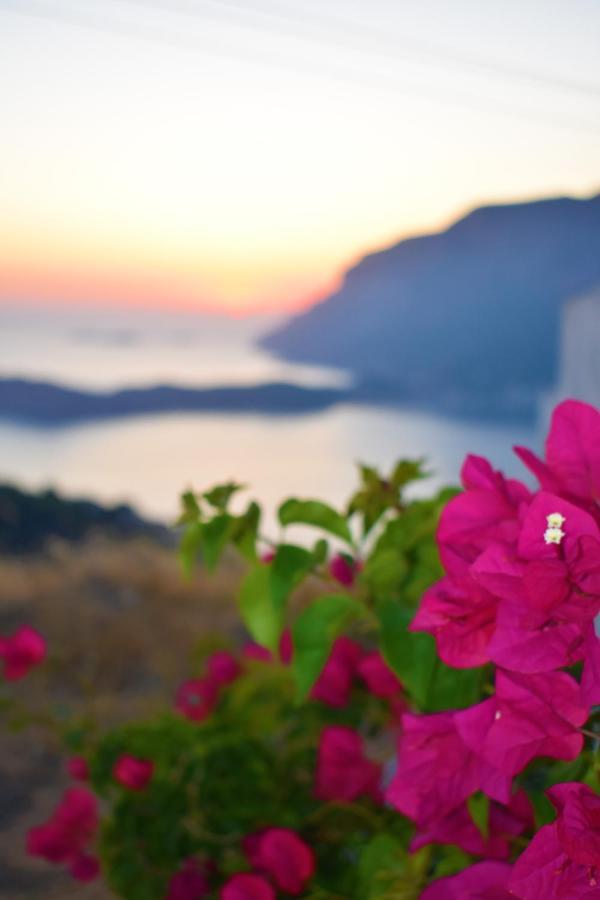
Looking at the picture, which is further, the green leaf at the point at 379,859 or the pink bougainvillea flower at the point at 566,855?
the green leaf at the point at 379,859

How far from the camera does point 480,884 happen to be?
0.48m

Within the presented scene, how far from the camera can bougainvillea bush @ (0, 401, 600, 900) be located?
1.34 ft

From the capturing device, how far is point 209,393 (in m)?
4.25

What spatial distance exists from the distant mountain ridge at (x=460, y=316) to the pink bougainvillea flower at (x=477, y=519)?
11.2 feet

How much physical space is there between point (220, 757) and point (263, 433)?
124 inches

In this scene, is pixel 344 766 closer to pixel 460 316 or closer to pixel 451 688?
pixel 451 688

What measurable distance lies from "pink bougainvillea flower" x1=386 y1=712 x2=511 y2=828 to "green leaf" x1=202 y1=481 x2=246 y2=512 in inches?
9.3

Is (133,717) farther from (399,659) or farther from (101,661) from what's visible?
(399,659)

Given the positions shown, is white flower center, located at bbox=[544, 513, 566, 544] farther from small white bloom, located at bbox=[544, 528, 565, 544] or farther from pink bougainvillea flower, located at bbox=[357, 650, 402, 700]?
pink bougainvillea flower, located at bbox=[357, 650, 402, 700]

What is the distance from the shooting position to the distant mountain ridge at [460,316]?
410cm

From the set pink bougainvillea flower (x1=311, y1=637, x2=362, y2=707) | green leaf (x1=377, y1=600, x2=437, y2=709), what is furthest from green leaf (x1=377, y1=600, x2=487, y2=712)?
pink bougainvillea flower (x1=311, y1=637, x2=362, y2=707)

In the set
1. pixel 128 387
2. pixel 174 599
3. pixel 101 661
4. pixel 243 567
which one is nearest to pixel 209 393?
pixel 128 387

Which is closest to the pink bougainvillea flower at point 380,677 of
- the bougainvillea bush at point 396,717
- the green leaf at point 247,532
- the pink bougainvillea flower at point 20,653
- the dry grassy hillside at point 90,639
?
the bougainvillea bush at point 396,717

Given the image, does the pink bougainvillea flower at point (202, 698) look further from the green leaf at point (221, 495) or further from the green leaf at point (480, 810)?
the green leaf at point (480, 810)
